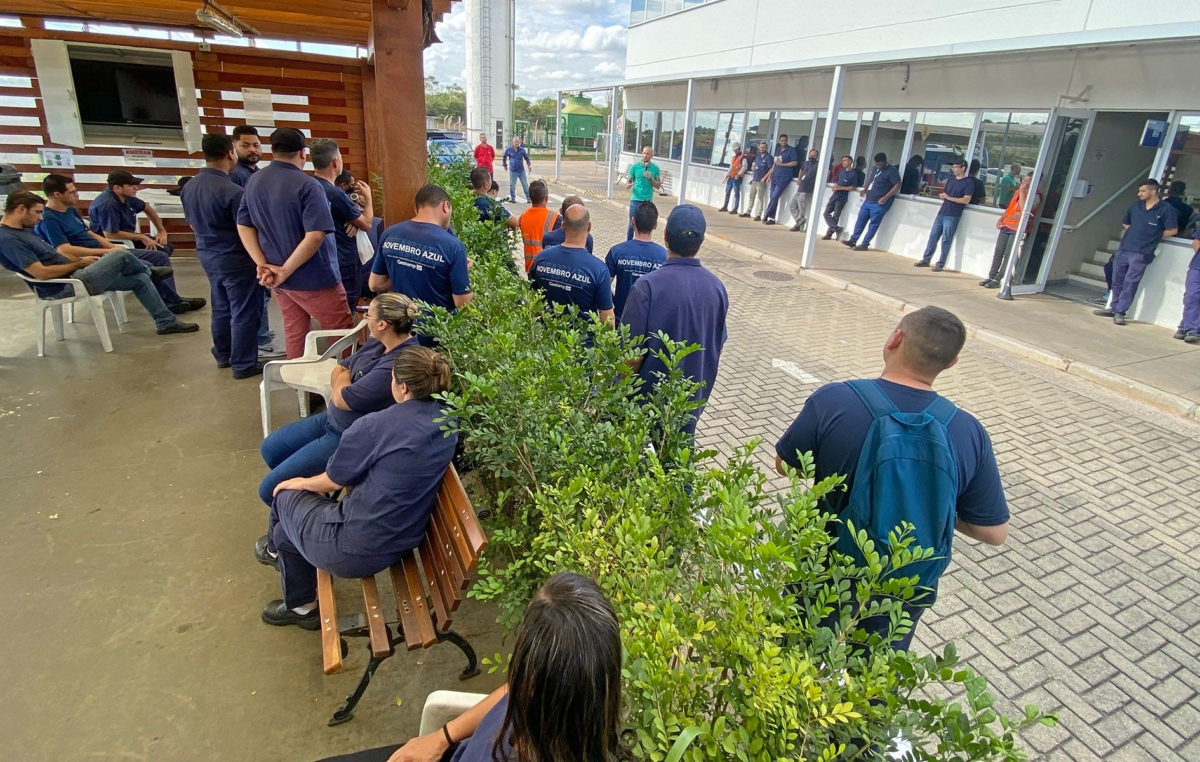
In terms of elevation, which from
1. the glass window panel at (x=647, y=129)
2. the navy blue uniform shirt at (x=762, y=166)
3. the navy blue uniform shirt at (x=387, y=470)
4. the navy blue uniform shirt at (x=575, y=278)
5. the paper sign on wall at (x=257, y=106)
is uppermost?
the glass window panel at (x=647, y=129)

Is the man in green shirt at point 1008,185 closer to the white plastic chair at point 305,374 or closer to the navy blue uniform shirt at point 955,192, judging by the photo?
the navy blue uniform shirt at point 955,192

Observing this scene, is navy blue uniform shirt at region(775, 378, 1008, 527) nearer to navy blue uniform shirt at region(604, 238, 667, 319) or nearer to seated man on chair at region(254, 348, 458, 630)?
seated man on chair at region(254, 348, 458, 630)

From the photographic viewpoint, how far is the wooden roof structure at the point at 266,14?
262 inches

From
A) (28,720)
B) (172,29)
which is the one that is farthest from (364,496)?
(172,29)

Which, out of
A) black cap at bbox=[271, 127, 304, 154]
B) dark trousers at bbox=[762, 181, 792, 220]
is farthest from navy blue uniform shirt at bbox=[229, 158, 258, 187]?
dark trousers at bbox=[762, 181, 792, 220]

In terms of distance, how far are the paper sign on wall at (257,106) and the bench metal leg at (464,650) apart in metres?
10.1

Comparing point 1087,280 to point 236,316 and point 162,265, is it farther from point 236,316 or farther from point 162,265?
point 162,265

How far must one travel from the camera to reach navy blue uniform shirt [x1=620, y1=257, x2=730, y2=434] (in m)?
3.62

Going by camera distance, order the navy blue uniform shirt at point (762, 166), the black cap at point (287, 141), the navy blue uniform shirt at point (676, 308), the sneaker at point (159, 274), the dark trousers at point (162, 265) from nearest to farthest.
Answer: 1. the navy blue uniform shirt at point (676, 308)
2. the black cap at point (287, 141)
3. the sneaker at point (159, 274)
4. the dark trousers at point (162, 265)
5. the navy blue uniform shirt at point (762, 166)

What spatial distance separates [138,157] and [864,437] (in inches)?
449

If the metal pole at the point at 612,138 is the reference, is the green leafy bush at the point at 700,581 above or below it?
below

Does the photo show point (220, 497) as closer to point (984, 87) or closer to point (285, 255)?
point (285, 255)

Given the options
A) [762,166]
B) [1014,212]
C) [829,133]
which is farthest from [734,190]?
[1014,212]

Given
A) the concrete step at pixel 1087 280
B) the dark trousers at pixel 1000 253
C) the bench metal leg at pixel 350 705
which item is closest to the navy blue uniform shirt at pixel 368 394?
the bench metal leg at pixel 350 705
